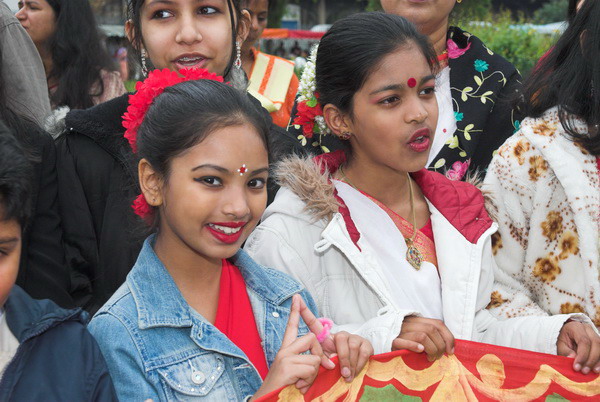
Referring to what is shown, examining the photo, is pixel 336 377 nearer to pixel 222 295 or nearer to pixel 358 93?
pixel 222 295

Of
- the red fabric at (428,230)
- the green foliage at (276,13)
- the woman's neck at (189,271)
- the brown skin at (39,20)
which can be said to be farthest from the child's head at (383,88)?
the green foliage at (276,13)

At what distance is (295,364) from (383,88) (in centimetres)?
109

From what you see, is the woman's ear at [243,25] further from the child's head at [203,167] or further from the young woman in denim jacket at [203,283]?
the child's head at [203,167]

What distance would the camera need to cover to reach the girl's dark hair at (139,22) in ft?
9.25

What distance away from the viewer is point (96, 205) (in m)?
2.50

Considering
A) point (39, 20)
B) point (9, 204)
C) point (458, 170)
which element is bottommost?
point (39, 20)

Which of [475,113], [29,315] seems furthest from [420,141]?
[29,315]

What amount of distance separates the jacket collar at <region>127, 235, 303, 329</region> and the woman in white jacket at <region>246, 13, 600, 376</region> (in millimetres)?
134

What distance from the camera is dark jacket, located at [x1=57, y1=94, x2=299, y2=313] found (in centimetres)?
246

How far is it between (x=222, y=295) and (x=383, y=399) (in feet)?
1.90

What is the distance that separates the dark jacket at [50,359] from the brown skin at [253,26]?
11.2 ft

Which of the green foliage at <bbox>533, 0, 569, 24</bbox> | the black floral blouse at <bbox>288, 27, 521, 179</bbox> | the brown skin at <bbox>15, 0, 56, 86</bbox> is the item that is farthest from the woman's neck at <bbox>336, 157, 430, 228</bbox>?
the green foliage at <bbox>533, 0, 569, 24</bbox>

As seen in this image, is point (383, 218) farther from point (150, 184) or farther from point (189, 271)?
point (150, 184)

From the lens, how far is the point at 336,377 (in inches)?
83.0
